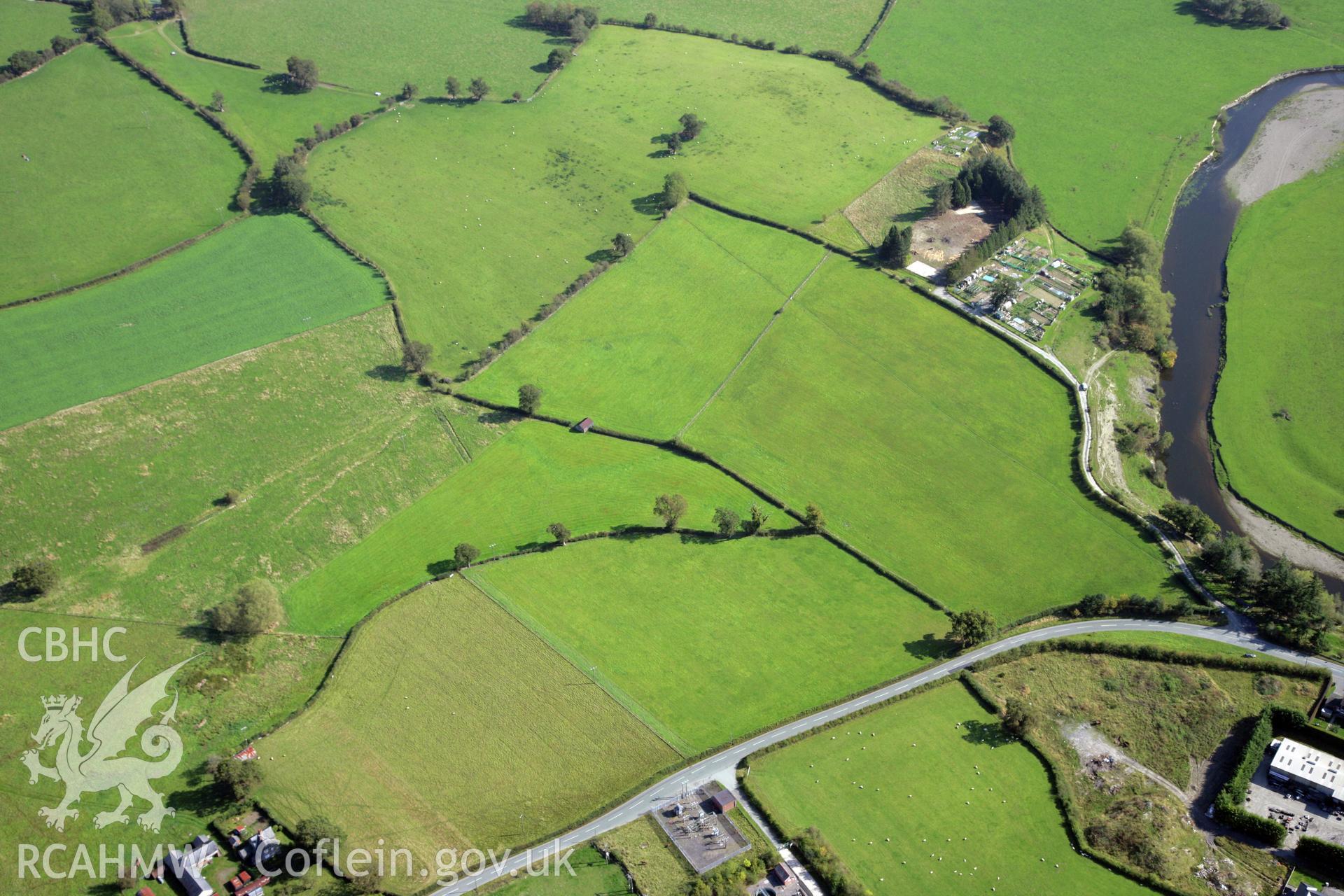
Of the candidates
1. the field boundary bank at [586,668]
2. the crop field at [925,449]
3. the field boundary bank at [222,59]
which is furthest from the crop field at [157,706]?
the field boundary bank at [222,59]

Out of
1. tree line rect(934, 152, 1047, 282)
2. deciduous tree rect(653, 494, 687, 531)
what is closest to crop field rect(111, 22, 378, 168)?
deciduous tree rect(653, 494, 687, 531)

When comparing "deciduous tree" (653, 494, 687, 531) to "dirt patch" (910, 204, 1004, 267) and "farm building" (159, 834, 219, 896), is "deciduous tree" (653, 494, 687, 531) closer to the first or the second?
"farm building" (159, 834, 219, 896)

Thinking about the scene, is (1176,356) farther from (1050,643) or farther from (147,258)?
(147,258)

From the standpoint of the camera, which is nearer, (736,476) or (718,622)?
(718,622)

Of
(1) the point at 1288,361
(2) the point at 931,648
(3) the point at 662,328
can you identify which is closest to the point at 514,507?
(3) the point at 662,328

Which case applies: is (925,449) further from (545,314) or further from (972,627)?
(545,314)

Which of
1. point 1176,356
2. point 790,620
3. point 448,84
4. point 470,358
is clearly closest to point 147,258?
point 470,358
